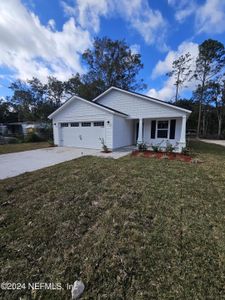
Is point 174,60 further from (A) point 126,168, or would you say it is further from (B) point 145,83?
(A) point 126,168

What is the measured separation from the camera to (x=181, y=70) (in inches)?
942

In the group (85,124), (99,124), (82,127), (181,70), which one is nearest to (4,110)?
(82,127)

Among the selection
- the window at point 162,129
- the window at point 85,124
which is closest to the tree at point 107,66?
the window at point 85,124

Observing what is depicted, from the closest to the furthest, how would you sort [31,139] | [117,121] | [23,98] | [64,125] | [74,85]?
[117,121], [64,125], [31,139], [74,85], [23,98]

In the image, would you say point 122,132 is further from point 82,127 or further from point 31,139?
point 31,139

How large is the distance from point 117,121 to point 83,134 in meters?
2.89

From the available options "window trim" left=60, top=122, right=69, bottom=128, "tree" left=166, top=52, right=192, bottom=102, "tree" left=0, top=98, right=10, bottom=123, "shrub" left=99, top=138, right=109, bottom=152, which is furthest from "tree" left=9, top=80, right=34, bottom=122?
"tree" left=166, top=52, right=192, bottom=102

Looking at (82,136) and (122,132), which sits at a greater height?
(122,132)

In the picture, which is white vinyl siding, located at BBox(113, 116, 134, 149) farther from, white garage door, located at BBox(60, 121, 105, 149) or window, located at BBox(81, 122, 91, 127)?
window, located at BBox(81, 122, 91, 127)

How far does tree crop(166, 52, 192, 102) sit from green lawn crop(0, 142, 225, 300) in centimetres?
2527

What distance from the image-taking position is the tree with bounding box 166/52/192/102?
2317cm

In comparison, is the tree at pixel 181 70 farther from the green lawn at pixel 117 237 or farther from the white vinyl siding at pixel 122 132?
the green lawn at pixel 117 237

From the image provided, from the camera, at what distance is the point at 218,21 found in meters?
8.33

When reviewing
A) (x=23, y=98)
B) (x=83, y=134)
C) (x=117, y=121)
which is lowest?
(x=83, y=134)
